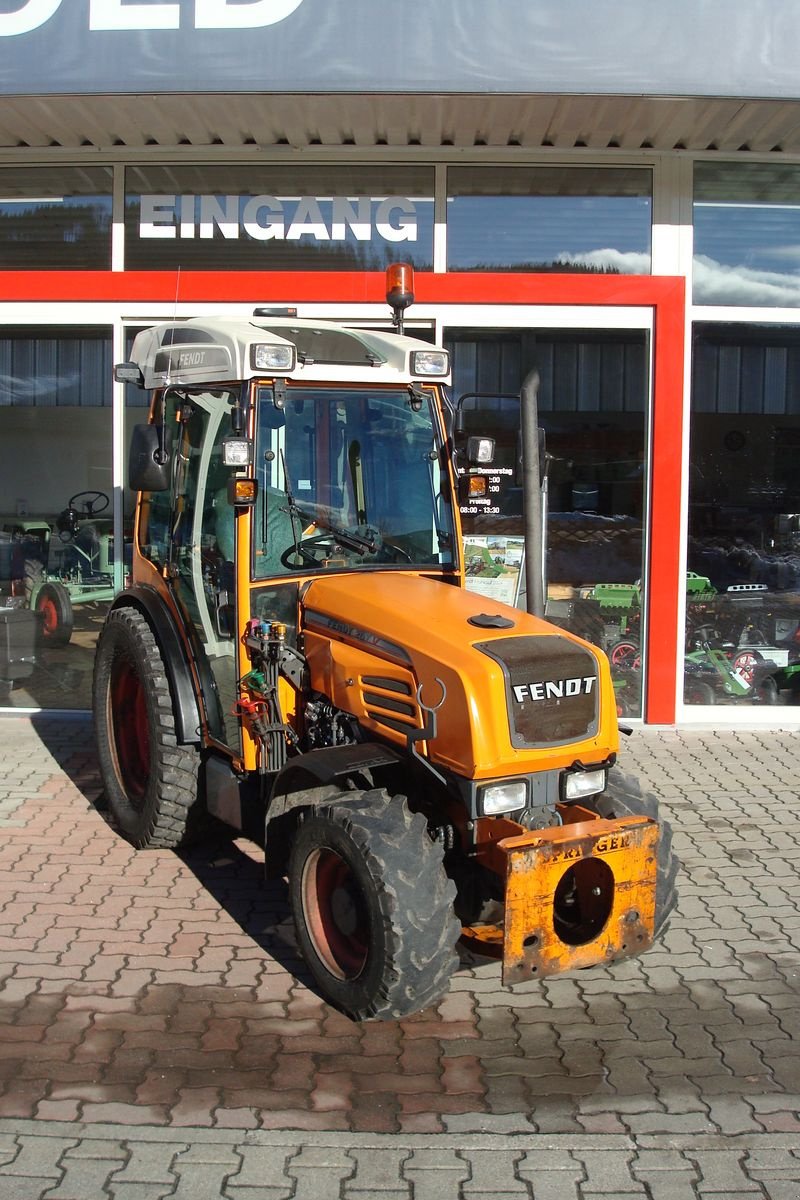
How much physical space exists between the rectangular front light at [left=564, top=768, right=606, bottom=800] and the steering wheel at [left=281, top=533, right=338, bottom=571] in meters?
1.43

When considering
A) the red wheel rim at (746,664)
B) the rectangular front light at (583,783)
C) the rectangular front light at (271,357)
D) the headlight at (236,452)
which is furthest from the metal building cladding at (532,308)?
the rectangular front light at (583,783)

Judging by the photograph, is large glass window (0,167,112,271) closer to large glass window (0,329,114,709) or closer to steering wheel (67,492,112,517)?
large glass window (0,329,114,709)

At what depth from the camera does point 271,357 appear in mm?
4488

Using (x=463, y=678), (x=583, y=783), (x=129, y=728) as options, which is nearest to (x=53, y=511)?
(x=129, y=728)

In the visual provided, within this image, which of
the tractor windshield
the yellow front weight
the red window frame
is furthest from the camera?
the red window frame

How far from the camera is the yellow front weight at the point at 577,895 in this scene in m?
3.54

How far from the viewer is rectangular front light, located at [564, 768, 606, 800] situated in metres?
4.04

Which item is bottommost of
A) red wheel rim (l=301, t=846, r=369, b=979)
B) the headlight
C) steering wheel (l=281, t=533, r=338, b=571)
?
red wheel rim (l=301, t=846, r=369, b=979)

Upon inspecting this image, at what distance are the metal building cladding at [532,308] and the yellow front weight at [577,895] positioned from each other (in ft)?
14.4

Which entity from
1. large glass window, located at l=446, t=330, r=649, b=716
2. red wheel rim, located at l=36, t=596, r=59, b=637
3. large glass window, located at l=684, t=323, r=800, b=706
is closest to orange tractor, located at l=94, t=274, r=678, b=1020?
red wheel rim, located at l=36, t=596, r=59, b=637

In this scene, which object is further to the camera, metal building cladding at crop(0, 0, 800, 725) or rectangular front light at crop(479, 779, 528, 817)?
metal building cladding at crop(0, 0, 800, 725)

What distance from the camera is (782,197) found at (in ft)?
26.5

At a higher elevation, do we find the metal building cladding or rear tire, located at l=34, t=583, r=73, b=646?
the metal building cladding

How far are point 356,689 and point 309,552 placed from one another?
753 mm
